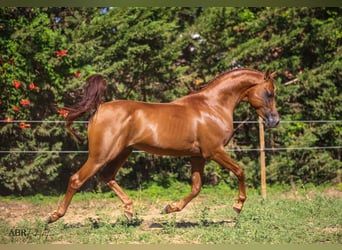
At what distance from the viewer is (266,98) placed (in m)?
5.45

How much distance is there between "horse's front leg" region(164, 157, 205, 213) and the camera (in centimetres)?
521

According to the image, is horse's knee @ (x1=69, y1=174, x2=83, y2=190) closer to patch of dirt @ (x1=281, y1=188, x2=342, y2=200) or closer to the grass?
the grass

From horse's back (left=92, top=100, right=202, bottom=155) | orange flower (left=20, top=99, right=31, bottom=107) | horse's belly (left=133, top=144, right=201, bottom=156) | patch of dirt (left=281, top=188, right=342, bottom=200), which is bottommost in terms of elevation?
patch of dirt (left=281, top=188, right=342, bottom=200)

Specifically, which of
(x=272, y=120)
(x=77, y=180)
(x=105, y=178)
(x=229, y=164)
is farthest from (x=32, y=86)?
(x=272, y=120)

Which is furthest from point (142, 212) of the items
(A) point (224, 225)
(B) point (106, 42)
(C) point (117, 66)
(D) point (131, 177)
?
(B) point (106, 42)

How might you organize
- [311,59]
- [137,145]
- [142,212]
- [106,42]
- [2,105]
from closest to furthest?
[137,145], [142,212], [2,105], [106,42], [311,59]

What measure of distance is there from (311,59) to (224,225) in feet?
15.9

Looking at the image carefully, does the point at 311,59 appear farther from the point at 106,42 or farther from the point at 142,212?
the point at 142,212

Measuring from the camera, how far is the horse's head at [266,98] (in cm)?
544

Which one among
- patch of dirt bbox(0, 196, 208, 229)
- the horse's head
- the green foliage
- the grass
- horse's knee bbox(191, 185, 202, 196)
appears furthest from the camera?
the green foliage

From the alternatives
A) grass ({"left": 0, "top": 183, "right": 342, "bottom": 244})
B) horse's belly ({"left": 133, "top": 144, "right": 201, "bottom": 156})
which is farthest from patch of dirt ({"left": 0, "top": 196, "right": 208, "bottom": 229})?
horse's belly ({"left": 133, "top": 144, "right": 201, "bottom": 156})

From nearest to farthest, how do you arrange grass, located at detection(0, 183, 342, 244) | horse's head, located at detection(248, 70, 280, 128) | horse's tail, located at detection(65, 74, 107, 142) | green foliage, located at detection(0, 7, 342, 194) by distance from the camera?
1. grass, located at detection(0, 183, 342, 244)
2. horse's tail, located at detection(65, 74, 107, 142)
3. horse's head, located at detection(248, 70, 280, 128)
4. green foliage, located at detection(0, 7, 342, 194)

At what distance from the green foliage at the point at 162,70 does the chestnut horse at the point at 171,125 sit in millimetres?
2826

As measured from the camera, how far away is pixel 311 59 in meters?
8.97
